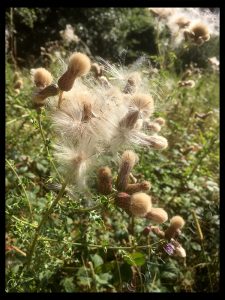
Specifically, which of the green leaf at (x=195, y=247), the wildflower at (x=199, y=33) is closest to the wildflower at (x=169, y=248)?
the green leaf at (x=195, y=247)

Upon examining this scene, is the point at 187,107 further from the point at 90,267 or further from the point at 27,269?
the point at 27,269

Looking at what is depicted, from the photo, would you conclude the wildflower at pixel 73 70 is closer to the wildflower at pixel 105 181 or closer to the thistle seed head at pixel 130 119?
the thistle seed head at pixel 130 119

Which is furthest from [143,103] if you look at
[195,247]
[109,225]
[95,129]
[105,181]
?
[195,247]

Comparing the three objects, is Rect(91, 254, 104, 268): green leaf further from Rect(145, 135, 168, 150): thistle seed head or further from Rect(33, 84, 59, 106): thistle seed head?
Rect(33, 84, 59, 106): thistle seed head

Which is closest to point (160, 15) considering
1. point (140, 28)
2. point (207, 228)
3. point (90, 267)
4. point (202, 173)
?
point (202, 173)

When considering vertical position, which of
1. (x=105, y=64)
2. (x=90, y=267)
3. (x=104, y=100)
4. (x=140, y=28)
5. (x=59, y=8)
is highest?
(x=140, y=28)

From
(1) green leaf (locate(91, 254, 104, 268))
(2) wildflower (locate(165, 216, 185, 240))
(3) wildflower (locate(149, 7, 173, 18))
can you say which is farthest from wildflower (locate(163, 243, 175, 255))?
(3) wildflower (locate(149, 7, 173, 18))

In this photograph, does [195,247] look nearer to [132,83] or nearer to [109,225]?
[109,225]
